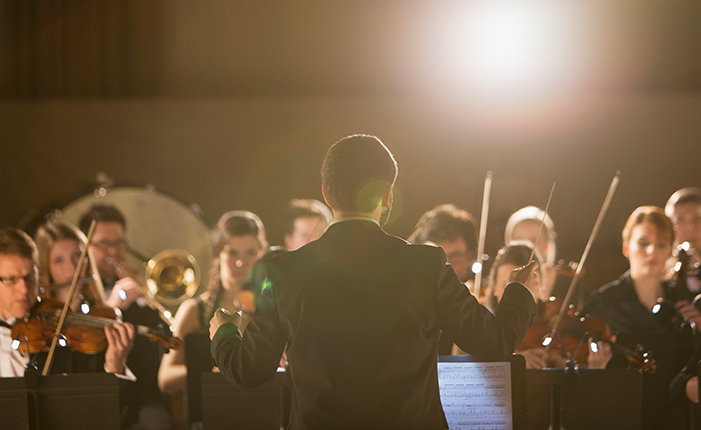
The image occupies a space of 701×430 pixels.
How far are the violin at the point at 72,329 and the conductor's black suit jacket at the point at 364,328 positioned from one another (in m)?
1.29

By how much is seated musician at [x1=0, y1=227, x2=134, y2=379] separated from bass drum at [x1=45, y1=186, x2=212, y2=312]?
2.00 metres

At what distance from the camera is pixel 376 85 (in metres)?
5.64

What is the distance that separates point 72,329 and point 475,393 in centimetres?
156

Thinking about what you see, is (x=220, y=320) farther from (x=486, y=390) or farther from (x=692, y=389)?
(x=692, y=389)

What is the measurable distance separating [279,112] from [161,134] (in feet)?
3.17

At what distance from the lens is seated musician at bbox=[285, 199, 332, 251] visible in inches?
136

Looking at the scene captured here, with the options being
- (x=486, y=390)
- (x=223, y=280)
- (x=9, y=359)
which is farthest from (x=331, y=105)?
(x=486, y=390)

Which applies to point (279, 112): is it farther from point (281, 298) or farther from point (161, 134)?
point (281, 298)

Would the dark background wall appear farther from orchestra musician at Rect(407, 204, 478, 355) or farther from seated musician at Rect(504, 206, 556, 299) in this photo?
orchestra musician at Rect(407, 204, 478, 355)

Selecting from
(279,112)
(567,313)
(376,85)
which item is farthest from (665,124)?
(567,313)

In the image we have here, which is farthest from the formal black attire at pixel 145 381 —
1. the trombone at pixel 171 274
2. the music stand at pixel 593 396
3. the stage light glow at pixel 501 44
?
the stage light glow at pixel 501 44

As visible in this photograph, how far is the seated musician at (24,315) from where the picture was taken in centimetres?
257

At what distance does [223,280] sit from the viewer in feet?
10.5

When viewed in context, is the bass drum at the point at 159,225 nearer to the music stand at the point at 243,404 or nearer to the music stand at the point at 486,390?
the music stand at the point at 243,404
